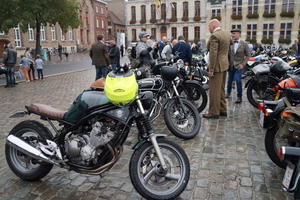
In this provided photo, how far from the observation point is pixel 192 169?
11.8 feet

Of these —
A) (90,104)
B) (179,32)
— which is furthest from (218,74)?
(179,32)

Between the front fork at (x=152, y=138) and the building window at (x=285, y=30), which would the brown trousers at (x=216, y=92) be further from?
the building window at (x=285, y=30)

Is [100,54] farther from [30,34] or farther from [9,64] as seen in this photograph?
[30,34]

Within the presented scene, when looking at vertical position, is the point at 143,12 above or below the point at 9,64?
above

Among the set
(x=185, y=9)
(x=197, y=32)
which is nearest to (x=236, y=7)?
(x=197, y=32)

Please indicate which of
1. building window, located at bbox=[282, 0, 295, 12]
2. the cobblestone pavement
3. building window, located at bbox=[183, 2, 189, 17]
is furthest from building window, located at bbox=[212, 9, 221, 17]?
the cobblestone pavement

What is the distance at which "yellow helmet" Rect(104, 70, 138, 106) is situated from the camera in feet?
8.45

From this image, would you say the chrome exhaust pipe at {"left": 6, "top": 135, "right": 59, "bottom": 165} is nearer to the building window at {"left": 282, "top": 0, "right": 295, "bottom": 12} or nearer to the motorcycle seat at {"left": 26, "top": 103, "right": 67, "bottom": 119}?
the motorcycle seat at {"left": 26, "top": 103, "right": 67, "bottom": 119}

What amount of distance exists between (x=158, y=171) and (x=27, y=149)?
1501 mm

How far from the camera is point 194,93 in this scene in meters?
6.02

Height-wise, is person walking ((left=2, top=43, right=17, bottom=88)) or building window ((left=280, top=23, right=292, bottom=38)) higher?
building window ((left=280, top=23, right=292, bottom=38))

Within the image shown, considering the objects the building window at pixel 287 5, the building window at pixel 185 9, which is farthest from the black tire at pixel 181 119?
the building window at pixel 185 9

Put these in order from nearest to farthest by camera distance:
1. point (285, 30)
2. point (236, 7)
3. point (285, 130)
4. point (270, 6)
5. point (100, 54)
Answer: point (285, 130) < point (100, 54) < point (285, 30) < point (270, 6) < point (236, 7)

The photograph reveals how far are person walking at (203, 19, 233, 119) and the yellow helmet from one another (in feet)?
10.6
